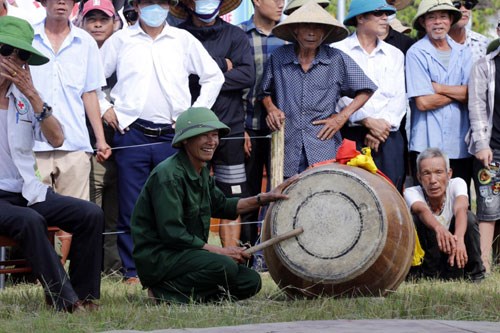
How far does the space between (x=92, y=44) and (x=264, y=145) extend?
1722mm

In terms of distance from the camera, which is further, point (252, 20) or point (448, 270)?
point (252, 20)

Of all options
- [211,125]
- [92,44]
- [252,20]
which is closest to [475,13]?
[252,20]

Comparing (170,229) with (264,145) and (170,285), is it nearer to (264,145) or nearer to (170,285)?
(170,285)

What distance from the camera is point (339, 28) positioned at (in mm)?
9430

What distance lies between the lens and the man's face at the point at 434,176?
8.90 metres

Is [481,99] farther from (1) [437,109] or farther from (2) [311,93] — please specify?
(2) [311,93]

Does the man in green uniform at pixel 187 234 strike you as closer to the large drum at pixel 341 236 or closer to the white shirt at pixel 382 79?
the large drum at pixel 341 236

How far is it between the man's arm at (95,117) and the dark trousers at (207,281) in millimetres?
1992

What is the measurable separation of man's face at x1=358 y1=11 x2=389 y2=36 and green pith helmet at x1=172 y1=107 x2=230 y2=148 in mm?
2832

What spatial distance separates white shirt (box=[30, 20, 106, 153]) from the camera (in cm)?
861

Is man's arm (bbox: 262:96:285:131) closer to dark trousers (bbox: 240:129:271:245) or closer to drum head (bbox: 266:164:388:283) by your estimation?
dark trousers (bbox: 240:129:271:245)

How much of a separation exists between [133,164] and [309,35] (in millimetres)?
1764

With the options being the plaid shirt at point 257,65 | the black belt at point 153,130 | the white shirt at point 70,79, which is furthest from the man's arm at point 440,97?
the white shirt at point 70,79

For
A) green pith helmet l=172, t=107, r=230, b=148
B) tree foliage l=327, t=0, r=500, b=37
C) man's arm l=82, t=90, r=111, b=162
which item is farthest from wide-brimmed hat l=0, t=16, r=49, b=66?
tree foliage l=327, t=0, r=500, b=37
